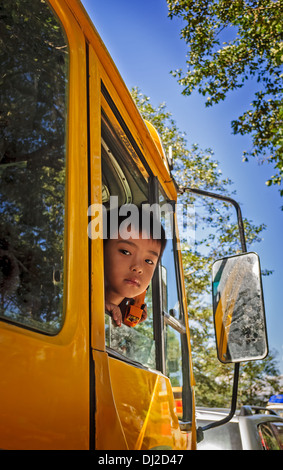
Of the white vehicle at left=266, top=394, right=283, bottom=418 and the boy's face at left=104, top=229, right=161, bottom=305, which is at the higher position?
the boy's face at left=104, top=229, right=161, bottom=305

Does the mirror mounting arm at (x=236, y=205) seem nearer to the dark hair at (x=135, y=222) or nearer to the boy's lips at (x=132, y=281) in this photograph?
the dark hair at (x=135, y=222)

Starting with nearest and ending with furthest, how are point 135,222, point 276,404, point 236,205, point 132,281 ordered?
point 132,281 → point 135,222 → point 236,205 → point 276,404

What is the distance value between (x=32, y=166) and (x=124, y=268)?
3.21 ft

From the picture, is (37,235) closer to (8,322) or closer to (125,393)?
(8,322)

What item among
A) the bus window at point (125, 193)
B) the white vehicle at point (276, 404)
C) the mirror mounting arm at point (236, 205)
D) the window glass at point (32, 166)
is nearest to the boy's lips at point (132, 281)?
the bus window at point (125, 193)

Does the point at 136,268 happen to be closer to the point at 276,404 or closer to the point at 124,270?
the point at 124,270

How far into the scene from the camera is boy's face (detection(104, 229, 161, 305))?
6.33 feet

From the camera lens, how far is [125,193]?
2.30 m

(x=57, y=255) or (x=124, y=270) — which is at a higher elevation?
(x=124, y=270)

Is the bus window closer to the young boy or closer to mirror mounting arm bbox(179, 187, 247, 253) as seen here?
the young boy

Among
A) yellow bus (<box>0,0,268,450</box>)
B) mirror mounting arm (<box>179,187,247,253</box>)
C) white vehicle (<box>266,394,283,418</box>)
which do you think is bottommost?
white vehicle (<box>266,394,283,418</box>)

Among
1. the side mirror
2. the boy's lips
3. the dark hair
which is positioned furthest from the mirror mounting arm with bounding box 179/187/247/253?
the boy's lips

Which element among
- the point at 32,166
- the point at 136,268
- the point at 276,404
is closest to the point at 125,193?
the point at 136,268

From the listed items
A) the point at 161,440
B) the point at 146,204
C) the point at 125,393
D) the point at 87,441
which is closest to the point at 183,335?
the point at 146,204
